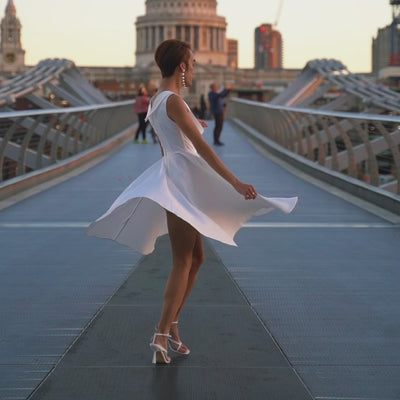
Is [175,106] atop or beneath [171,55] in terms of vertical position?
beneath

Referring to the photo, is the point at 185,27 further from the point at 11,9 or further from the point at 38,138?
the point at 38,138

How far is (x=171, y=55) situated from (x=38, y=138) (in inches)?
451

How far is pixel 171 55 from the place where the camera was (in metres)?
4.72

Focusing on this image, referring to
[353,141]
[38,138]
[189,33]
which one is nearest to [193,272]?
[353,141]

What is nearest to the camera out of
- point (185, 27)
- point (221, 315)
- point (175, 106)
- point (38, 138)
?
point (175, 106)

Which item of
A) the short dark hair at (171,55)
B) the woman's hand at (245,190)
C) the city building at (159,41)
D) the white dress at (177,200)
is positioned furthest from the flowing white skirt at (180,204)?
the city building at (159,41)

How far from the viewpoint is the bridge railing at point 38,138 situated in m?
12.8

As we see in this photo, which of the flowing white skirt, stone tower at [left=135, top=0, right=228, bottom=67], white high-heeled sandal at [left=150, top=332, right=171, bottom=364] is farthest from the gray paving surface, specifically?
stone tower at [left=135, top=0, right=228, bottom=67]

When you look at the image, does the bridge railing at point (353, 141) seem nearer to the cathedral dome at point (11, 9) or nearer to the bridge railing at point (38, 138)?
the bridge railing at point (38, 138)

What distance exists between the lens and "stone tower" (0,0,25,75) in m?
166

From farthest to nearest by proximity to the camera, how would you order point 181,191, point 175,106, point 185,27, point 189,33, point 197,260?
point 189,33 → point 185,27 → point 197,260 → point 181,191 → point 175,106

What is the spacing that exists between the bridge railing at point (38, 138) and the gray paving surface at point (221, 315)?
9.43 feet

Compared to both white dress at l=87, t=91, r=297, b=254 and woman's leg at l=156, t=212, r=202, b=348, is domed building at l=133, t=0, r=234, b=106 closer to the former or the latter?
white dress at l=87, t=91, r=297, b=254

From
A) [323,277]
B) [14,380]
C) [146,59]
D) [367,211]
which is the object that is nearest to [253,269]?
[323,277]
